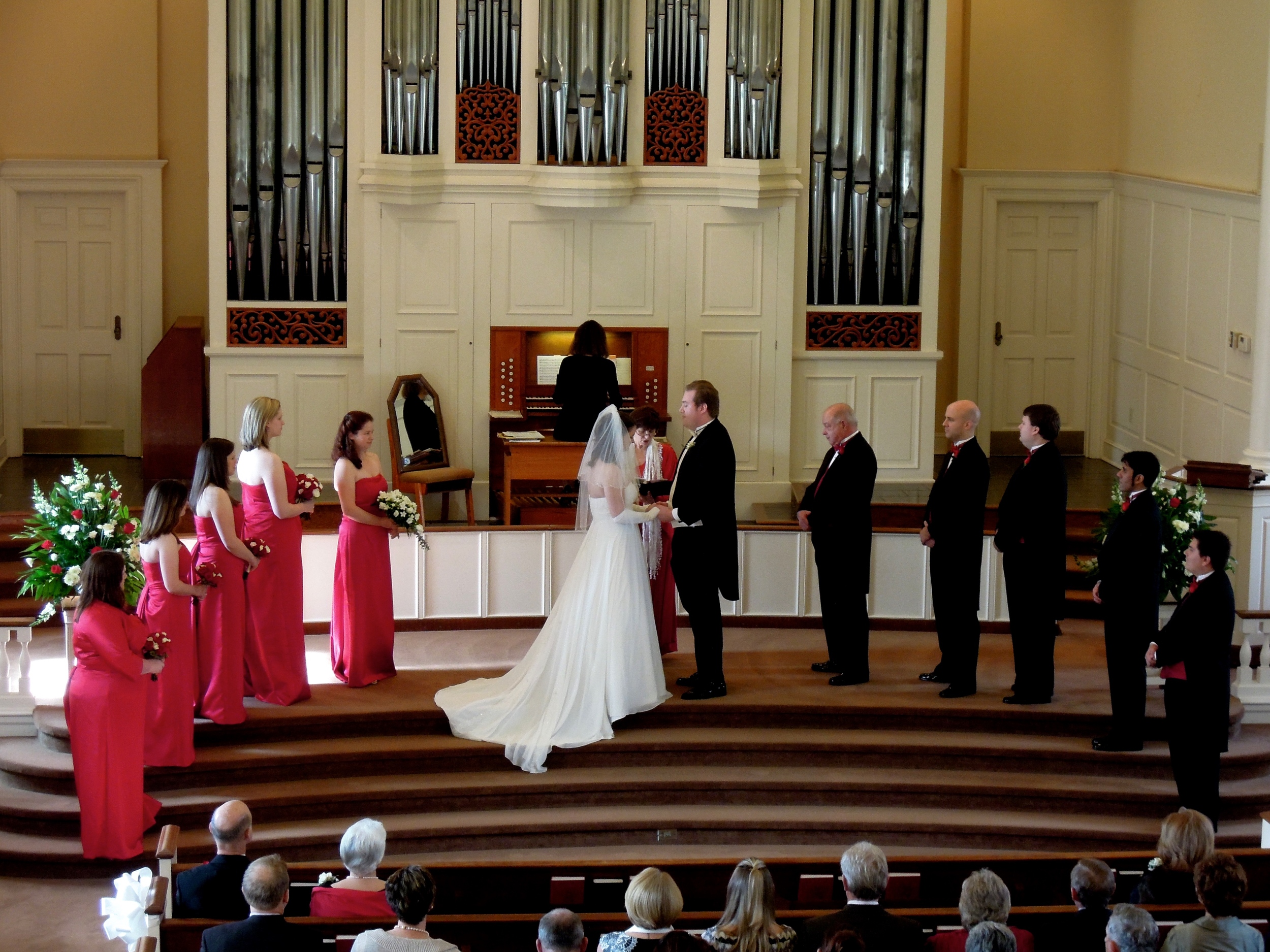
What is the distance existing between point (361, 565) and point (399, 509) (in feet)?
1.25

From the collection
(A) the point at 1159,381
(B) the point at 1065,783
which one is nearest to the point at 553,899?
(B) the point at 1065,783

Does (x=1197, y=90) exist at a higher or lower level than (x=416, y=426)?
higher

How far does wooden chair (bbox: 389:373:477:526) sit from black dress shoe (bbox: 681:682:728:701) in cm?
312

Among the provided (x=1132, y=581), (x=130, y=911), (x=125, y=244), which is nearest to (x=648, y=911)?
(x=130, y=911)

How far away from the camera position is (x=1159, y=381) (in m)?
14.1

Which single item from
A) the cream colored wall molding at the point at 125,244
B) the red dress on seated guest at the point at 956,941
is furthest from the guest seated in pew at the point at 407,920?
the cream colored wall molding at the point at 125,244

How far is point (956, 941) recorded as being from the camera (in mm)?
5801

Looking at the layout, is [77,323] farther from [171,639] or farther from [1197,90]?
[1197,90]

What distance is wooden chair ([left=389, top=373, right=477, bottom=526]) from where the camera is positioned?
12.2m

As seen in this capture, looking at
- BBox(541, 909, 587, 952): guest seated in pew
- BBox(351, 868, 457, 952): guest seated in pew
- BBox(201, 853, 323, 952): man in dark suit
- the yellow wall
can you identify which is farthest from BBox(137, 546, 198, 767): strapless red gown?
the yellow wall

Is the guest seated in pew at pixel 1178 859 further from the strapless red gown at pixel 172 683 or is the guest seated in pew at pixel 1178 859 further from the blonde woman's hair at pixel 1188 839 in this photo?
the strapless red gown at pixel 172 683

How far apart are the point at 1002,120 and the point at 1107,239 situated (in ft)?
4.43

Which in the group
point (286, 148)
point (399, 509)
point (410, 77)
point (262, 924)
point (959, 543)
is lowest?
point (262, 924)

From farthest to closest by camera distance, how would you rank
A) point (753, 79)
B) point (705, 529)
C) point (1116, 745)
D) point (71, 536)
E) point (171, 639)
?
point (753, 79), point (705, 529), point (1116, 745), point (71, 536), point (171, 639)
